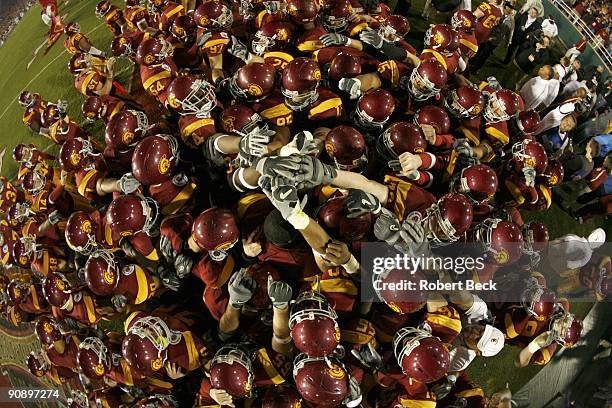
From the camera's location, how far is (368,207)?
3.71 meters

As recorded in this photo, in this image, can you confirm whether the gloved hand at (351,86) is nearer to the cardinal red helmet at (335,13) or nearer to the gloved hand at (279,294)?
the cardinal red helmet at (335,13)

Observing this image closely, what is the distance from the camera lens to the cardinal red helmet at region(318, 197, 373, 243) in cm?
375

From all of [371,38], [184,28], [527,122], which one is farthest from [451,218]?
[184,28]

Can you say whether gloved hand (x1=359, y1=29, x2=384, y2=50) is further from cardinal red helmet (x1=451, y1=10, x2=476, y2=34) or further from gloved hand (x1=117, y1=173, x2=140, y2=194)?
gloved hand (x1=117, y1=173, x2=140, y2=194)

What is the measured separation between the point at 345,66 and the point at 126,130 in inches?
101

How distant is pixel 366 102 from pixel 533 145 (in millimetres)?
2085

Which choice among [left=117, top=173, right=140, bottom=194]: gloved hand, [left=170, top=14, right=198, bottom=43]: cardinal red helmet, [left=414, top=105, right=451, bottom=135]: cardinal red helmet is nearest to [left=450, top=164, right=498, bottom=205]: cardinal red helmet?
[left=414, top=105, right=451, bottom=135]: cardinal red helmet

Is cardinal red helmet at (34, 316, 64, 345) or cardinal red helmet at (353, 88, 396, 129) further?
cardinal red helmet at (34, 316, 64, 345)

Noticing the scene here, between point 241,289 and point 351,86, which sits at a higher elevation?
point 241,289

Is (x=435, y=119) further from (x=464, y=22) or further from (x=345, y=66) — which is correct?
(x=464, y=22)

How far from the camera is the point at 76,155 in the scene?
531 centimetres

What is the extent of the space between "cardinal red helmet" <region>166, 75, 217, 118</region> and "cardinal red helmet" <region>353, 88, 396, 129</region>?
162 centimetres

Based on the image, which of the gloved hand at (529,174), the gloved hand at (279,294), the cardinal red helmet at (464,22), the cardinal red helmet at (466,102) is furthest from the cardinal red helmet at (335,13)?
the gloved hand at (279,294)

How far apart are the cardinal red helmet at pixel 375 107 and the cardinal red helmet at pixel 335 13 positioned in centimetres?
171
